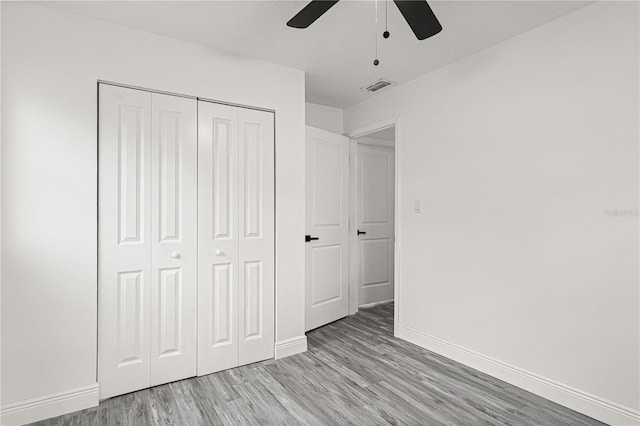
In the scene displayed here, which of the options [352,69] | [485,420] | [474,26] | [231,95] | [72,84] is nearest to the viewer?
[485,420]

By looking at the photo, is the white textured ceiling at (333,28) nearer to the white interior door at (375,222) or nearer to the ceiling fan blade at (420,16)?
the ceiling fan blade at (420,16)

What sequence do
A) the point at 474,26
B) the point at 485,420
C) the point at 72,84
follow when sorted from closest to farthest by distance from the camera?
the point at 485,420, the point at 72,84, the point at 474,26

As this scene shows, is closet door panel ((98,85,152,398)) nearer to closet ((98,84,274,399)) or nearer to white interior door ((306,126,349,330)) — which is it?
closet ((98,84,274,399))

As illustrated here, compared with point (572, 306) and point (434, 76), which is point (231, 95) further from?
point (572, 306)

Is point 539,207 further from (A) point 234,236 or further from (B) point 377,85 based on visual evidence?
(A) point 234,236

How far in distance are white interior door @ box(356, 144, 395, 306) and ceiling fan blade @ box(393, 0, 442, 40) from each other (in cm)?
266

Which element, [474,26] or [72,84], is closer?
[72,84]

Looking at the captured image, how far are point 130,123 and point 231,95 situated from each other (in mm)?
786

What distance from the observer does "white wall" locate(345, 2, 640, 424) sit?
1.99 m

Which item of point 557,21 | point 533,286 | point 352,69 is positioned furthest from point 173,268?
point 557,21

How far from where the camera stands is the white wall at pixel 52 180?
2002 mm

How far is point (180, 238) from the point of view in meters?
2.53

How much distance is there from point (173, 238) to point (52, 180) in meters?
0.81

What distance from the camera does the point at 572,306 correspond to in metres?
2.19
